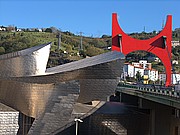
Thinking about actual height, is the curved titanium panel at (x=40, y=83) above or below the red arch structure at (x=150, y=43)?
below

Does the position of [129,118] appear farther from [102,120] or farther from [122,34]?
[122,34]

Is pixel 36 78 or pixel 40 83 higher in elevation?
pixel 36 78

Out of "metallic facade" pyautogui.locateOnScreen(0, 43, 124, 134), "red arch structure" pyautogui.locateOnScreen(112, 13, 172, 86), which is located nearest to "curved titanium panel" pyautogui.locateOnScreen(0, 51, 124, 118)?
"metallic facade" pyautogui.locateOnScreen(0, 43, 124, 134)

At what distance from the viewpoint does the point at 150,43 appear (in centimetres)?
5012

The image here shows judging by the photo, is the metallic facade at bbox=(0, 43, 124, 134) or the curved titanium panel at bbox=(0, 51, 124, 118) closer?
the metallic facade at bbox=(0, 43, 124, 134)

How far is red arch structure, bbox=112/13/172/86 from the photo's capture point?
49688 mm

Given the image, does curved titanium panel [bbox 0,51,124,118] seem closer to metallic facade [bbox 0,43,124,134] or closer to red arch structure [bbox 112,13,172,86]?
metallic facade [bbox 0,43,124,134]

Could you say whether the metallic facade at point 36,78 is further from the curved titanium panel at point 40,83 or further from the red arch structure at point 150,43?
the red arch structure at point 150,43

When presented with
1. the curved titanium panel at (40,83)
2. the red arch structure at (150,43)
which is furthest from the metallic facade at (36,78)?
the red arch structure at (150,43)

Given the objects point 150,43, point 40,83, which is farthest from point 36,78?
point 150,43

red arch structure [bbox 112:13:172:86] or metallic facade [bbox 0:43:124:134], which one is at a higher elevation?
red arch structure [bbox 112:13:172:86]

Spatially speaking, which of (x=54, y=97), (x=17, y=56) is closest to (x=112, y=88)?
(x=54, y=97)

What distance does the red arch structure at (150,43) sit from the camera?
4969 cm

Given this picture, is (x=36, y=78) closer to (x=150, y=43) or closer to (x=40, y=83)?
(x=40, y=83)
